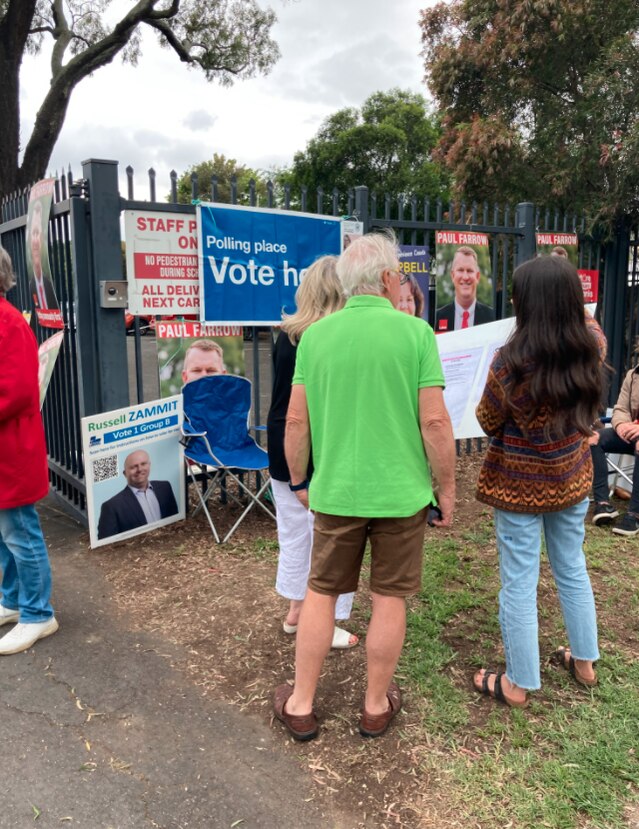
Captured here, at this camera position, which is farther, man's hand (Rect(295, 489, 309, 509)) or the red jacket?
the red jacket

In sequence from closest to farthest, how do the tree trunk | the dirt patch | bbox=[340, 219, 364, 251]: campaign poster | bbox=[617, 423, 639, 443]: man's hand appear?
1. the dirt patch
2. bbox=[617, 423, 639, 443]: man's hand
3. bbox=[340, 219, 364, 251]: campaign poster
4. the tree trunk

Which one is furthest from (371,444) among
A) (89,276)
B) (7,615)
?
(89,276)

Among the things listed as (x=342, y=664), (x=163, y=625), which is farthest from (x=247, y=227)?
(x=342, y=664)

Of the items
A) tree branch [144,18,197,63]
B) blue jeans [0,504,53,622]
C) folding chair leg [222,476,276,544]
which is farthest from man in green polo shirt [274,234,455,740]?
tree branch [144,18,197,63]

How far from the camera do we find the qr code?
4.44m

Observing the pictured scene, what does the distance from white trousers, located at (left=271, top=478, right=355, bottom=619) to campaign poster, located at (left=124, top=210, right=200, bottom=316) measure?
6.28 ft

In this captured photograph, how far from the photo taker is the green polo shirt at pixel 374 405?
7.88 ft

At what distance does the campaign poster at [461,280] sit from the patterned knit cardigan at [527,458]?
11.7 feet

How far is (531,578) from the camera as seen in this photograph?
280 centimetres

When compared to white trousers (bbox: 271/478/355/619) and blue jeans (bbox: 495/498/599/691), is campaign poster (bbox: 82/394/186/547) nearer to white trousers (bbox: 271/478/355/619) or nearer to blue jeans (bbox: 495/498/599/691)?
white trousers (bbox: 271/478/355/619)

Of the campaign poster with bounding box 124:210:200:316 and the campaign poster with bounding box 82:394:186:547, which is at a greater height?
the campaign poster with bounding box 124:210:200:316

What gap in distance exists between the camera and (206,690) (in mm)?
3068

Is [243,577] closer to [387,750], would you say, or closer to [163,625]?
[163,625]

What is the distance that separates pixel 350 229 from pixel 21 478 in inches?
133
